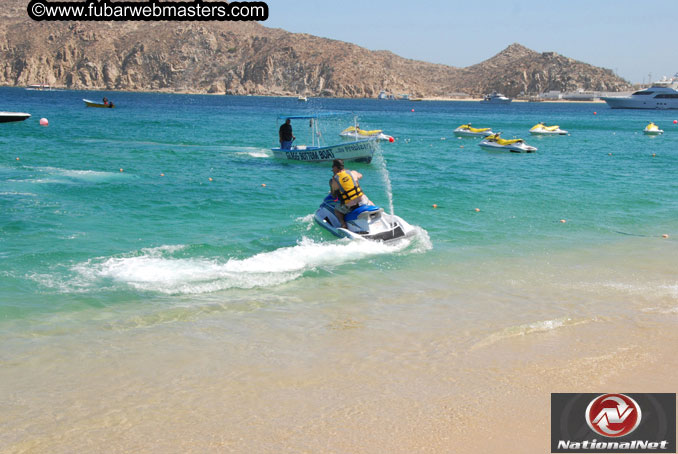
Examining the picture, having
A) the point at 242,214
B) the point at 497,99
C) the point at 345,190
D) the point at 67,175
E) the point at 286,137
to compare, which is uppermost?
the point at 497,99

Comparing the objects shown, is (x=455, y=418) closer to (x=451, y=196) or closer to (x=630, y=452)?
(x=630, y=452)

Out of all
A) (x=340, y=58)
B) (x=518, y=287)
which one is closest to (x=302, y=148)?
(x=518, y=287)

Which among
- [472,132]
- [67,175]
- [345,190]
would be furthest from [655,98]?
[345,190]

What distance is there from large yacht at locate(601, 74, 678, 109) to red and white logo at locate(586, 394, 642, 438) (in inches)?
4692

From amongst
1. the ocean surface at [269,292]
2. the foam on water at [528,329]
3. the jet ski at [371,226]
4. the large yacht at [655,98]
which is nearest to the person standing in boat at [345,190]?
the jet ski at [371,226]

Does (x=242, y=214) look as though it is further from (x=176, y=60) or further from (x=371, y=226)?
(x=176, y=60)

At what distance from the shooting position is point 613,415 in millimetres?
5430

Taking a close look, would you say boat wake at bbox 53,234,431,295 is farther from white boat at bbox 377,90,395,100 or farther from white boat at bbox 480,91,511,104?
white boat at bbox 377,90,395,100

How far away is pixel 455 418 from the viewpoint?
5504 millimetres

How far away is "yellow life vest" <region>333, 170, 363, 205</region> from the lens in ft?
39.7

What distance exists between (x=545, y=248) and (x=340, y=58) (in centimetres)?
18505

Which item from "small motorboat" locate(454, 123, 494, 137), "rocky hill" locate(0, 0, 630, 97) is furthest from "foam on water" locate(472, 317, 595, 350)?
"rocky hill" locate(0, 0, 630, 97)

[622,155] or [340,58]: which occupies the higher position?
[340,58]

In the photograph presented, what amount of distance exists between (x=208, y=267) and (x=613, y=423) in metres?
7.10
